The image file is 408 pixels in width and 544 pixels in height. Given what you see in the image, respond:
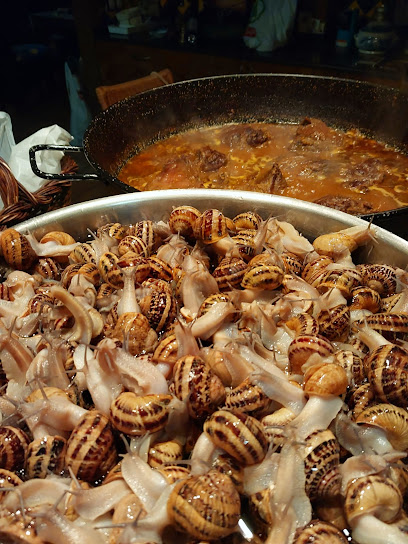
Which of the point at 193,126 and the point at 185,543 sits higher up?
the point at 193,126

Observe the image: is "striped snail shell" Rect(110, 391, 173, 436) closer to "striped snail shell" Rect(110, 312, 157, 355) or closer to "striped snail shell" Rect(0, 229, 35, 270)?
"striped snail shell" Rect(110, 312, 157, 355)

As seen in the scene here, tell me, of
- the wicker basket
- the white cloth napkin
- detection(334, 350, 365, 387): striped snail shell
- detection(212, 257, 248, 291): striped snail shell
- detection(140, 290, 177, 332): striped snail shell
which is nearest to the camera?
detection(334, 350, 365, 387): striped snail shell

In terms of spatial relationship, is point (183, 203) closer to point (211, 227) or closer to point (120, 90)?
point (211, 227)

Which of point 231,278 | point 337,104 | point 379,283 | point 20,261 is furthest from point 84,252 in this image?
point 337,104

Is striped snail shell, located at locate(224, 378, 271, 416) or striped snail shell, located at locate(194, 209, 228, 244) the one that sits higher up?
striped snail shell, located at locate(194, 209, 228, 244)

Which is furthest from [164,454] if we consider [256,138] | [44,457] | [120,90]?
[120,90]

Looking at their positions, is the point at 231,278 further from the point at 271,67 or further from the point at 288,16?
the point at 288,16

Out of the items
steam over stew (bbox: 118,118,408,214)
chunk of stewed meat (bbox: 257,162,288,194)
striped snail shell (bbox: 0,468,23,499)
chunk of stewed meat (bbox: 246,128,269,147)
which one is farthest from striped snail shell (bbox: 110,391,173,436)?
chunk of stewed meat (bbox: 246,128,269,147)

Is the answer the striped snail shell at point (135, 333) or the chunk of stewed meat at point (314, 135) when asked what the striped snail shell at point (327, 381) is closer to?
the striped snail shell at point (135, 333)
